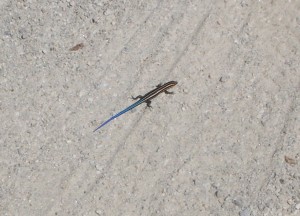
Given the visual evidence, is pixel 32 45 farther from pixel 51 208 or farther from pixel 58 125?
pixel 51 208

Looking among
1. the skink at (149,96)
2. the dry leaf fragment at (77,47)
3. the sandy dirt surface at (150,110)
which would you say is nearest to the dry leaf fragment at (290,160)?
the sandy dirt surface at (150,110)

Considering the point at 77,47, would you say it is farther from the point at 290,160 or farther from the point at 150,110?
the point at 290,160

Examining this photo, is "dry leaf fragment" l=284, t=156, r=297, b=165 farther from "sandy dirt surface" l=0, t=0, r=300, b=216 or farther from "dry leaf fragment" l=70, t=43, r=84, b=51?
"dry leaf fragment" l=70, t=43, r=84, b=51

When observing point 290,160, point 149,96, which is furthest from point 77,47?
point 290,160

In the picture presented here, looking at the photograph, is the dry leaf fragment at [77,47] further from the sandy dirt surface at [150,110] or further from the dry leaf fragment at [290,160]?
the dry leaf fragment at [290,160]

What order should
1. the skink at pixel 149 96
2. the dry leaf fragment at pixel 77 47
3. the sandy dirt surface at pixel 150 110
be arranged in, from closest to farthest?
the sandy dirt surface at pixel 150 110 < the skink at pixel 149 96 < the dry leaf fragment at pixel 77 47

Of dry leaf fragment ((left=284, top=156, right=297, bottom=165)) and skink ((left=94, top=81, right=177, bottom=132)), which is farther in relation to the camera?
skink ((left=94, top=81, right=177, bottom=132))

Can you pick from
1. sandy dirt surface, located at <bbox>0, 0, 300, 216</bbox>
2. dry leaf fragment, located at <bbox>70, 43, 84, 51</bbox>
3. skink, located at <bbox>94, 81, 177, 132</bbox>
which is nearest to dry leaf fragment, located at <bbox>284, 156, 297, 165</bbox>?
sandy dirt surface, located at <bbox>0, 0, 300, 216</bbox>

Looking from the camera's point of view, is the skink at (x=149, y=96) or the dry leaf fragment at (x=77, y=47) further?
the dry leaf fragment at (x=77, y=47)

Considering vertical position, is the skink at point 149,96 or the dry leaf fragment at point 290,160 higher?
the dry leaf fragment at point 290,160
